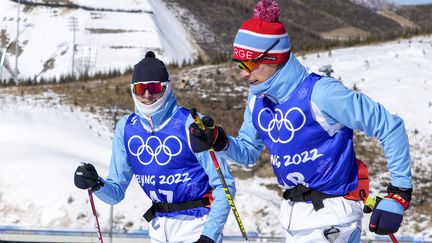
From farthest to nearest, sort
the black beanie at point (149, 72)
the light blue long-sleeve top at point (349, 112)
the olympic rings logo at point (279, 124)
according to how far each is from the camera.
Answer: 1. the black beanie at point (149, 72)
2. the olympic rings logo at point (279, 124)
3. the light blue long-sleeve top at point (349, 112)

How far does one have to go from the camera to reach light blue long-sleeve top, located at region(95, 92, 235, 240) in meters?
5.21

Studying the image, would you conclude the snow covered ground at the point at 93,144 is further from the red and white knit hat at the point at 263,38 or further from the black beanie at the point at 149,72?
the red and white knit hat at the point at 263,38

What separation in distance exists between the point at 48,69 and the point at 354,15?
57.9 meters

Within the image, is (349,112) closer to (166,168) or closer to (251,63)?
(251,63)

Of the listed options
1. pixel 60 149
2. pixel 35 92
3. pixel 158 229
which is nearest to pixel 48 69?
pixel 35 92

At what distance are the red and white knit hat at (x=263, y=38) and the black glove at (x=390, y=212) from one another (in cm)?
109

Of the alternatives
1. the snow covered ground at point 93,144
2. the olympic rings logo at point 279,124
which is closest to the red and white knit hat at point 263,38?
the olympic rings logo at point 279,124

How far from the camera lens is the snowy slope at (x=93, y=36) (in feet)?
171

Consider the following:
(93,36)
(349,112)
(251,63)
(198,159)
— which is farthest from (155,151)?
(93,36)

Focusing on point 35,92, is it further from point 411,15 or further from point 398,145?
point 411,15

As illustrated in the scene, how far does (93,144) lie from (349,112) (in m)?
14.9

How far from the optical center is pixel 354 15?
99.8 m

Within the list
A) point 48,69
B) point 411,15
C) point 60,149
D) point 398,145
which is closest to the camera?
point 398,145

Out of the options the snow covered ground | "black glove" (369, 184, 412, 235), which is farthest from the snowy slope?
"black glove" (369, 184, 412, 235)
